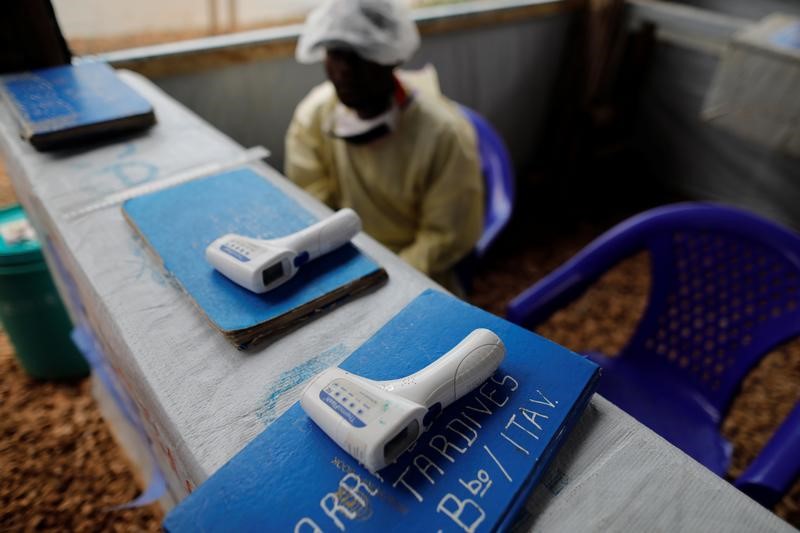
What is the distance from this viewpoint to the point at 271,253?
676 millimetres

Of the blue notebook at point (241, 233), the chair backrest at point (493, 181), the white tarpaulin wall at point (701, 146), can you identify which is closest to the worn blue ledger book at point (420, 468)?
the blue notebook at point (241, 233)

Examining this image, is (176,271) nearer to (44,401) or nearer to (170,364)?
(170,364)

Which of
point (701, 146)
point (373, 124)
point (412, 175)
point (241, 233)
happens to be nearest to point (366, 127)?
point (373, 124)

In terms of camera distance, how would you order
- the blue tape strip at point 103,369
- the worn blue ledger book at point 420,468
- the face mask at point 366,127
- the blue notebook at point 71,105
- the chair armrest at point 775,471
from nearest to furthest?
the worn blue ledger book at point 420,468 → the chair armrest at point 775,471 → the blue notebook at point 71,105 → the blue tape strip at point 103,369 → the face mask at point 366,127

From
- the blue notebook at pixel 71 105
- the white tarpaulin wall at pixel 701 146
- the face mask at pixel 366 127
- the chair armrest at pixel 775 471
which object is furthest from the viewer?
the white tarpaulin wall at pixel 701 146

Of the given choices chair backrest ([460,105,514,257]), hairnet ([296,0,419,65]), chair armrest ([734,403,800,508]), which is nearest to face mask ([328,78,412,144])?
hairnet ([296,0,419,65])

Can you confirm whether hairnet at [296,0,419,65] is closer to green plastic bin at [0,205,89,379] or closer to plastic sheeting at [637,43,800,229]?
green plastic bin at [0,205,89,379]

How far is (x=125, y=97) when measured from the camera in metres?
1.14

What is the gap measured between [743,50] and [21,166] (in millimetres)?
2477

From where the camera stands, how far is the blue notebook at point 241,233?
2.15 feet

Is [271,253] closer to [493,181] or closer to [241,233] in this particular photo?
[241,233]

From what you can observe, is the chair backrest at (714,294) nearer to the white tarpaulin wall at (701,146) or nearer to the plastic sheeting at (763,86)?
the plastic sheeting at (763,86)

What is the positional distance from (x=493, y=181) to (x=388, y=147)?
17.8 inches

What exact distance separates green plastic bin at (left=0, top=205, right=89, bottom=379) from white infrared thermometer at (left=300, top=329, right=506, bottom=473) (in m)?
1.26
